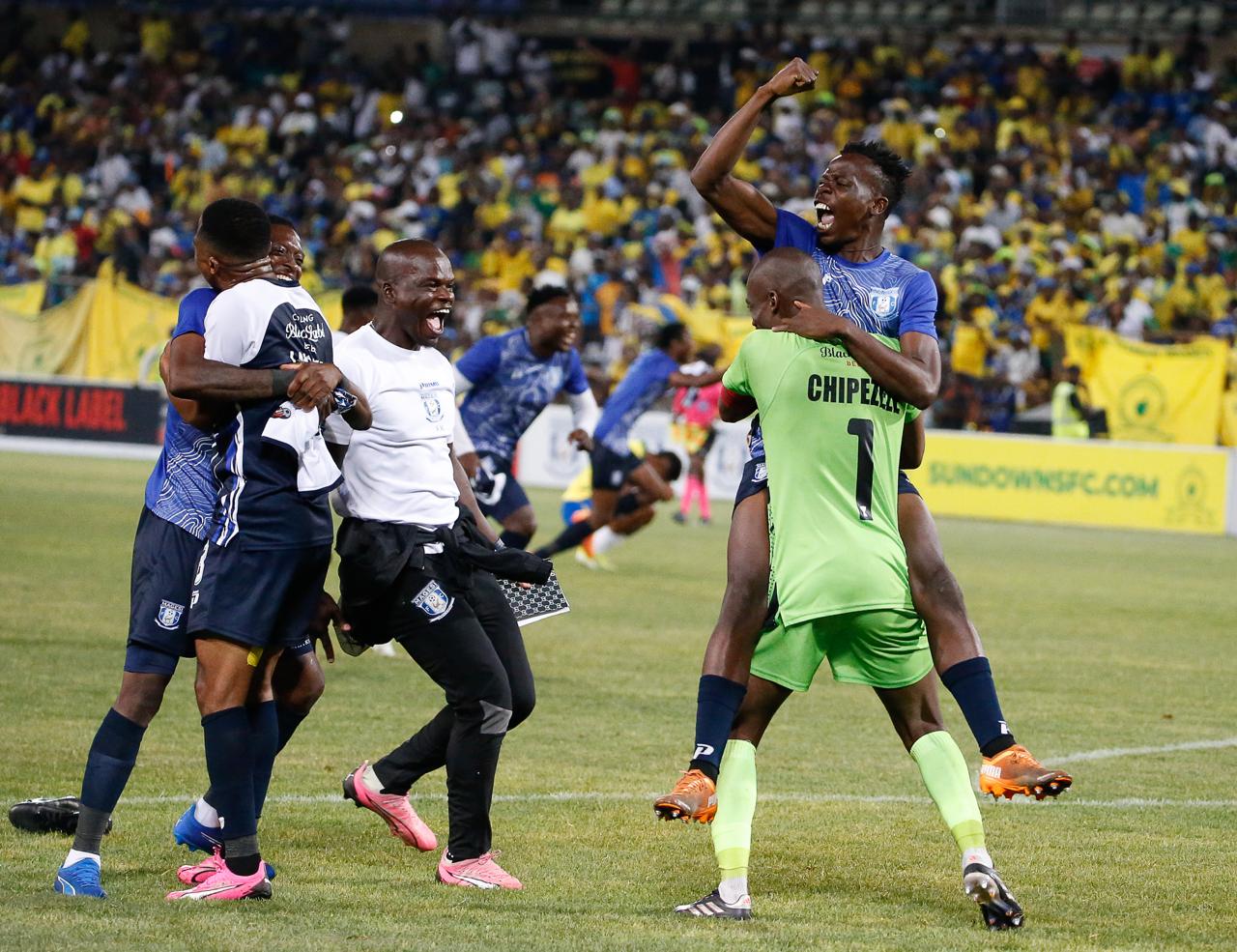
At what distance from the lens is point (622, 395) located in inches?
621

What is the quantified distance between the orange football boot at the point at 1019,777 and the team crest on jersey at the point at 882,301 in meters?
1.38

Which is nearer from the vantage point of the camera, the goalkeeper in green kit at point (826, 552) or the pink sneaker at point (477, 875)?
the goalkeeper in green kit at point (826, 552)

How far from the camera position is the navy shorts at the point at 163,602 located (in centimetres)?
589

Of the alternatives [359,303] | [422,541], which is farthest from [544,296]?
[422,541]

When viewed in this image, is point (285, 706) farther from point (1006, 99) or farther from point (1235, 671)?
point (1006, 99)

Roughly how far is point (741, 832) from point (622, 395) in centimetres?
1038

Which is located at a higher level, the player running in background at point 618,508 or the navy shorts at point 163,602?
the navy shorts at point 163,602

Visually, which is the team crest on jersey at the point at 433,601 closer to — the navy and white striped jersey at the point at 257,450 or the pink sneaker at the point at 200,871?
the navy and white striped jersey at the point at 257,450

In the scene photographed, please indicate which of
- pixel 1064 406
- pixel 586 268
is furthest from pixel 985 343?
pixel 586 268

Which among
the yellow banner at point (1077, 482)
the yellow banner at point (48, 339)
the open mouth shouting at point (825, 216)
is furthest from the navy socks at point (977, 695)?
the yellow banner at point (48, 339)

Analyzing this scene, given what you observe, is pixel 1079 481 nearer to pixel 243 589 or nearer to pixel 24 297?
pixel 24 297

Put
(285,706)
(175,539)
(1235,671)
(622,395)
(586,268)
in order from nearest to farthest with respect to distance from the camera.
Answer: (175,539) → (285,706) → (1235,671) → (622,395) → (586,268)

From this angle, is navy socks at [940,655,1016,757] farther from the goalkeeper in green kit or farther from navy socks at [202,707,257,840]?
navy socks at [202,707,257,840]

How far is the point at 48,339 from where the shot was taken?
93.0 feet
